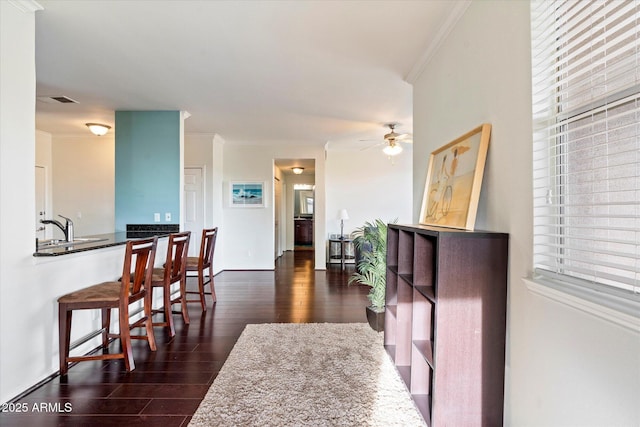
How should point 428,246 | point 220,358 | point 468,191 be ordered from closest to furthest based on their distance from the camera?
point 468,191, point 428,246, point 220,358

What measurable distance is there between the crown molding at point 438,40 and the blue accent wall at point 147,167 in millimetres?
3024

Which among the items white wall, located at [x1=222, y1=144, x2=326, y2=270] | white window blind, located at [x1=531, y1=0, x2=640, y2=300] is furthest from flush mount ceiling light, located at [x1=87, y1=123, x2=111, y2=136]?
white window blind, located at [x1=531, y1=0, x2=640, y2=300]

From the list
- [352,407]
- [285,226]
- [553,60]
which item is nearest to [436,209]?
[553,60]

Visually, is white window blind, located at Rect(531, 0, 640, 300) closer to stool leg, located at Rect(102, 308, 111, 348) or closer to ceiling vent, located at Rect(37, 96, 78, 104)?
stool leg, located at Rect(102, 308, 111, 348)

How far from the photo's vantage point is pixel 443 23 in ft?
7.14

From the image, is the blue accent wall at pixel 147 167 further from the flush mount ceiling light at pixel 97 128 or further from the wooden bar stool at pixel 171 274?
the wooden bar stool at pixel 171 274

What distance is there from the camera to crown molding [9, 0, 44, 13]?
6.43 ft

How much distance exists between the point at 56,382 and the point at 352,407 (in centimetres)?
202

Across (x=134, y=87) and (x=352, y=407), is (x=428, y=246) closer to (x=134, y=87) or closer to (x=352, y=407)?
(x=352, y=407)

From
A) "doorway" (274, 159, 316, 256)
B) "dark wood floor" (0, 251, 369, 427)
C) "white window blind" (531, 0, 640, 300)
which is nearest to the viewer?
"white window blind" (531, 0, 640, 300)

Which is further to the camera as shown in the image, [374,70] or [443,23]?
[374,70]

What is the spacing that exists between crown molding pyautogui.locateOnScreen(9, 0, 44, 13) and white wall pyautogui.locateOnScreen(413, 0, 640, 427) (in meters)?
2.74

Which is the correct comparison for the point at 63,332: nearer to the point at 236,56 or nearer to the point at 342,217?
the point at 236,56

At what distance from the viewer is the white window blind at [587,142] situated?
102 cm
